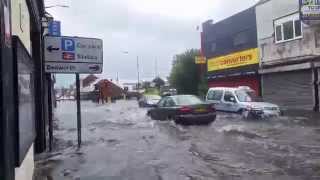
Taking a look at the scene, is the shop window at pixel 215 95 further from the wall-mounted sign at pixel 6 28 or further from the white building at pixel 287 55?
the wall-mounted sign at pixel 6 28

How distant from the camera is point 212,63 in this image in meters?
46.1

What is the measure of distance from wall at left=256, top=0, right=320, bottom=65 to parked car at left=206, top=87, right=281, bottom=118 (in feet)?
19.2

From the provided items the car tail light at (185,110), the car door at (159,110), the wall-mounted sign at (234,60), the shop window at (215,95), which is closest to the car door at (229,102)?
the shop window at (215,95)

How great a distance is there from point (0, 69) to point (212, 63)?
42416mm

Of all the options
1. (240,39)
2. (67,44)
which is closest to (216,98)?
(240,39)

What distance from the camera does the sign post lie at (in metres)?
15.3

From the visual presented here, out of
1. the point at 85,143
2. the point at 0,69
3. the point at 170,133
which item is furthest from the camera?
the point at 170,133

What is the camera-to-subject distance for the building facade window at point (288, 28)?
32656 mm

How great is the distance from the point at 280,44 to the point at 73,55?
21399mm

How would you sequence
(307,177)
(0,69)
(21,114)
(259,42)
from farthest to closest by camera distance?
(259,42), (307,177), (21,114), (0,69)

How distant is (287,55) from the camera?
33594 mm

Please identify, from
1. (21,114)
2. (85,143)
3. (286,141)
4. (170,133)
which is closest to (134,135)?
(170,133)

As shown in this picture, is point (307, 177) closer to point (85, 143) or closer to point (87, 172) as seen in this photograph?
point (87, 172)

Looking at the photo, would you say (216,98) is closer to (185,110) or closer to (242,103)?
(242,103)
